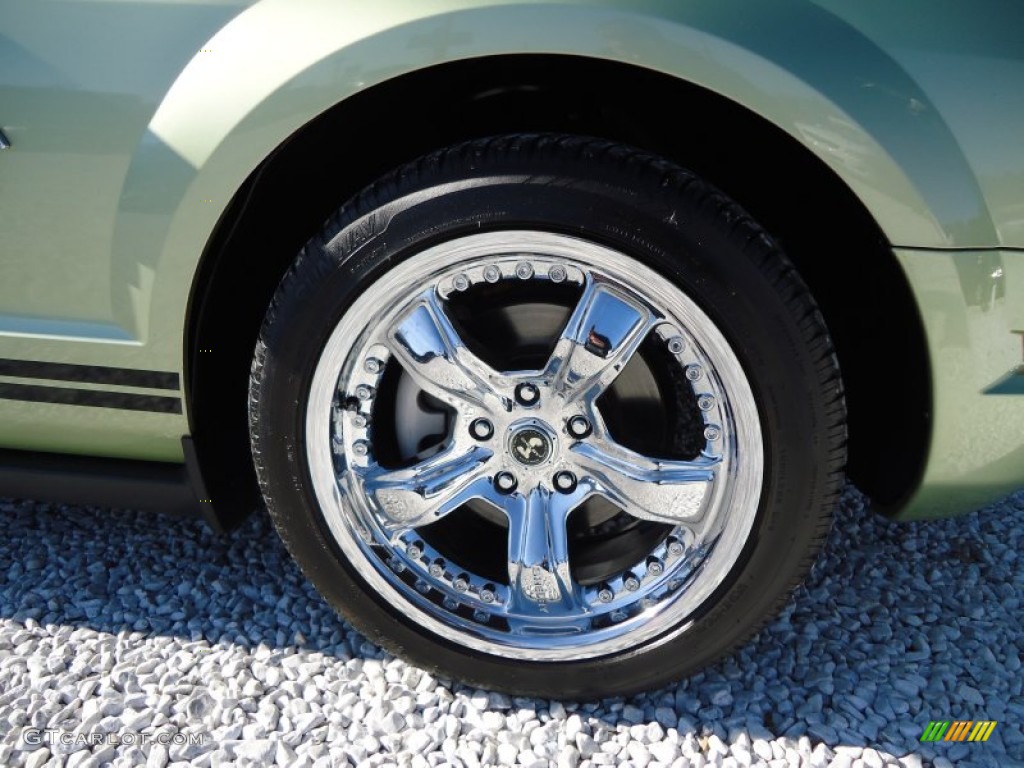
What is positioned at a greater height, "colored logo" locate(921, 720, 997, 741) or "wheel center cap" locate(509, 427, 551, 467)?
"wheel center cap" locate(509, 427, 551, 467)

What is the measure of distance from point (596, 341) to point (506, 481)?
34 centimetres

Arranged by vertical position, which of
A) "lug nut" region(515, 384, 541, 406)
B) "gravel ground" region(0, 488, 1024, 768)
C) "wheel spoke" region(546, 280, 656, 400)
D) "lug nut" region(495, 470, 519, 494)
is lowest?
"gravel ground" region(0, 488, 1024, 768)

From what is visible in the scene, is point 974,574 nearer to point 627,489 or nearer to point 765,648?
point 765,648

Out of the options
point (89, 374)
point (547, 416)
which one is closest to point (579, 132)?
point (547, 416)

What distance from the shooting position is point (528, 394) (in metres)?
1.76

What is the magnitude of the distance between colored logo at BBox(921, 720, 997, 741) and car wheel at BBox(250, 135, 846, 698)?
0.43 m

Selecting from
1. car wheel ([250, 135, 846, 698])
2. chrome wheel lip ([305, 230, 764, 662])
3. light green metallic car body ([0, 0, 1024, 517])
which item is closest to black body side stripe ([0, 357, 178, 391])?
light green metallic car body ([0, 0, 1024, 517])

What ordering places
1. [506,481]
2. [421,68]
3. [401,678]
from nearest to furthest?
[421,68]
[506,481]
[401,678]

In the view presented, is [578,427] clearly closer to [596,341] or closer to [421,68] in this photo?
[596,341]

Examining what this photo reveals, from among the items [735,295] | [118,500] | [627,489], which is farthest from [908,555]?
[118,500]

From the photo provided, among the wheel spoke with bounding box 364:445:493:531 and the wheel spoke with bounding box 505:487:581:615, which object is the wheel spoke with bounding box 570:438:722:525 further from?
the wheel spoke with bounding box 364:445:493:531

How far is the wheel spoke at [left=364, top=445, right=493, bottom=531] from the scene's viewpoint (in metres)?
1.84

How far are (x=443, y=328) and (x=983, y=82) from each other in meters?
0.99

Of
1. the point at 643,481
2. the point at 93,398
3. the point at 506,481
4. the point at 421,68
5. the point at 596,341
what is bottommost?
the point at 93,398
